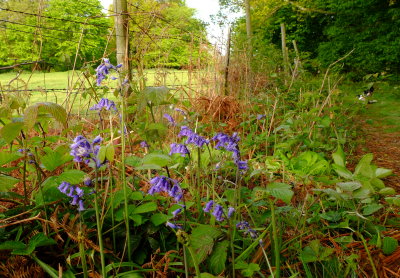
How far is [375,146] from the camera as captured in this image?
3137mm

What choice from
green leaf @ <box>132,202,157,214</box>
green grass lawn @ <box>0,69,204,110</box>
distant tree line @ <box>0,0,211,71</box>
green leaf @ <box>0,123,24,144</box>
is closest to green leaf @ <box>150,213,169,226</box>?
green leaf @ <box>132,202,157,214</box>

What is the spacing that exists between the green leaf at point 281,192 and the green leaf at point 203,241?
0.22 meters

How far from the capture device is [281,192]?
89 cm

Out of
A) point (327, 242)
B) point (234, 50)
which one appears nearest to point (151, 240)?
point (327, 242)

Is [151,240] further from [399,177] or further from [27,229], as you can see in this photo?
[399,177]

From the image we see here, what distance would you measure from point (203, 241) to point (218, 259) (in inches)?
3.1

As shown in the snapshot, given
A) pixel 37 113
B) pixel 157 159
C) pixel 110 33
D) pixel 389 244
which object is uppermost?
pixel 110 33

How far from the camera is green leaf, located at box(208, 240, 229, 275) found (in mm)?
936

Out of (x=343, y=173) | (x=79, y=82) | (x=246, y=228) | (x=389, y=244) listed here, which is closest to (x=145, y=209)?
(x=246, y=228)

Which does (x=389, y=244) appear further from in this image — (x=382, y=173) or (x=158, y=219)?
(x=158, y=219)

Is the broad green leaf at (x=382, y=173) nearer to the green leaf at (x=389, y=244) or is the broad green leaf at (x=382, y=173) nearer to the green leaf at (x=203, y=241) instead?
the green leaf at (x=389, y=244)

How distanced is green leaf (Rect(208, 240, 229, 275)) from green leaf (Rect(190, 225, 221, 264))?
0.04m

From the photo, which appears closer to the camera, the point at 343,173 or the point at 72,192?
the point at 72,192

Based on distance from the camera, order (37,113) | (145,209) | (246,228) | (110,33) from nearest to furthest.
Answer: (37,113) < (145,209) < (246,228) < (110,33)
